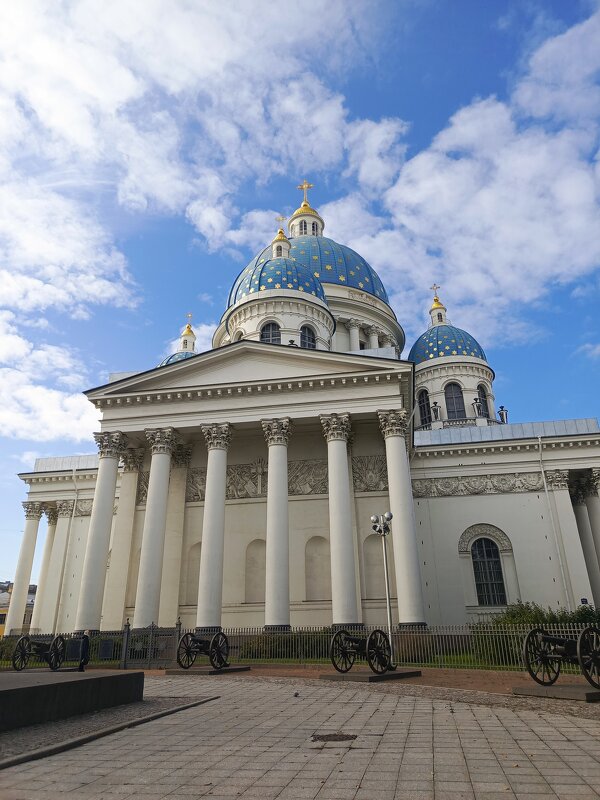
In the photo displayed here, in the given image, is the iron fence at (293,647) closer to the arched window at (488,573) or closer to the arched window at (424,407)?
the arched window at (488,573)

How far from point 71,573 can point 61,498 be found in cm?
464

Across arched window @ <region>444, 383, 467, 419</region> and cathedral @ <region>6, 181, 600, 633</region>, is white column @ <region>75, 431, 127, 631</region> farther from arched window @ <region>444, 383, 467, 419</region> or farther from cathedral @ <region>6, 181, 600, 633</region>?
arched window @ <region>444, 383, 467, 419</region>

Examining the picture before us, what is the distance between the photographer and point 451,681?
12680mm

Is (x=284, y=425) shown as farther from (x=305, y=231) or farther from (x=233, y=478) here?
(x=305, y=231)

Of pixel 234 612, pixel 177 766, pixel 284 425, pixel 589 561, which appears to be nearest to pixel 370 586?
pixel 234 612

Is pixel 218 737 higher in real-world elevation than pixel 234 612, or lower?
lower

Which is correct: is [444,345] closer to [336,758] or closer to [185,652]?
[185,652]

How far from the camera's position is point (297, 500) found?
2547 centimetres

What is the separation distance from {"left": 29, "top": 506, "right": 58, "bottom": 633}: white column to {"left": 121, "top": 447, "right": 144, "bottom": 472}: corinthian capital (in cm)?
1111

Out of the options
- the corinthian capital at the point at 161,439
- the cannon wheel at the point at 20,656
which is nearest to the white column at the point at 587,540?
the corinthian capital at the point at 161,439

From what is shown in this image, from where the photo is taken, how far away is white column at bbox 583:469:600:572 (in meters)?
28.4

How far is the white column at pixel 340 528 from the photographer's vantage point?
66.6 ft

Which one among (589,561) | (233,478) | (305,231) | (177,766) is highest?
(305,231)

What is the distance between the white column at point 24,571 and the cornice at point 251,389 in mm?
12983
